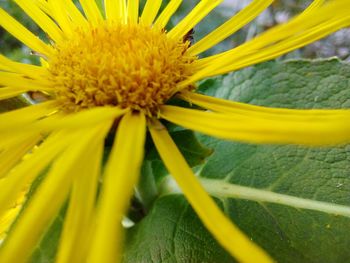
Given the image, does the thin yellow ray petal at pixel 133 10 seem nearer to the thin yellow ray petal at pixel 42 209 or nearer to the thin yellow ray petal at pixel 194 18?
the thin yellow ray petal at pixel 194 18

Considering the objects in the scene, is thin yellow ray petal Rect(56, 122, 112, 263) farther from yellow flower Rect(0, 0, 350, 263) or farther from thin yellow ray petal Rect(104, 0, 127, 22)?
thin yellow ray petal Rect(104, 0, 127, 22)

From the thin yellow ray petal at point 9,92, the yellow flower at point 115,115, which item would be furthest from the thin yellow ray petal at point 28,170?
the thin yellow ray petal at point 9,92

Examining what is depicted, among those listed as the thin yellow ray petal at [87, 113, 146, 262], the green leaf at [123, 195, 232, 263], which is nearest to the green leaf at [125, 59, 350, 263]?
the green leaf at [123, 195, 232, 263]

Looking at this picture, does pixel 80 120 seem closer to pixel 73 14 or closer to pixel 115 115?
pixel 115 115

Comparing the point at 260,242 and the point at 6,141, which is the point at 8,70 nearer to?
the point at 6,141

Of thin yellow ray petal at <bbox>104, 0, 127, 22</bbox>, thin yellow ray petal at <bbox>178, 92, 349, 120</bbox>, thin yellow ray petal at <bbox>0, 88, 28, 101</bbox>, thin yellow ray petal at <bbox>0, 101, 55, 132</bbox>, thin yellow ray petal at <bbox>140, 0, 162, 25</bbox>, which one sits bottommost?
thin yellow ray petal at <bbox>178, 92, 349, 120</bbox>

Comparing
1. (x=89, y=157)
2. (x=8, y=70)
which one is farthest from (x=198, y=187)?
(x=8, y=70)
